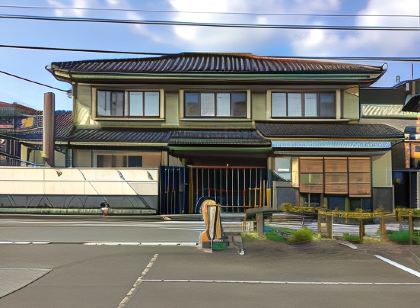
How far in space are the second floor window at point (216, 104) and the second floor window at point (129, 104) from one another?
5.18 feet

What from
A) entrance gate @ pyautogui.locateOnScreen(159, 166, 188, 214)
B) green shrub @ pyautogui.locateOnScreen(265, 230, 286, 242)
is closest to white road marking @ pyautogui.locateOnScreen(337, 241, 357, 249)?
green shrub @ pyautogui.locateOnScreen(265, 230, 286, 242)

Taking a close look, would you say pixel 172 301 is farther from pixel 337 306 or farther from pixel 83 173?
pixel 83 173

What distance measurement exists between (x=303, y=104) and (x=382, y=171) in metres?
4.80

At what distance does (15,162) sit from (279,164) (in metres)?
14.5

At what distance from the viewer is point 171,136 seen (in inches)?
926

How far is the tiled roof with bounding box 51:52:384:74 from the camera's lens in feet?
80.0

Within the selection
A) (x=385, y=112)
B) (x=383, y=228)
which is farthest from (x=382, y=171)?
(x=383, y=228)

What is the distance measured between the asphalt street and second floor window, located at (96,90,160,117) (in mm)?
12742

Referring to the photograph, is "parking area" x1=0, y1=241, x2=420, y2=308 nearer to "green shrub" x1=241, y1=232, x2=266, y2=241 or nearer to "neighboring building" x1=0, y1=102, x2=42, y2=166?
"green shrub" x1=241, y1=232, x2=266, y2=241

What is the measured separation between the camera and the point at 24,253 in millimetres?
11758

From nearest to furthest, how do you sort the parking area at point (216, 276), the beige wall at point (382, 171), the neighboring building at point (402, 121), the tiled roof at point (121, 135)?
the parking area at point (216, 276) → the tiled roof at point (121, 135) → the beige wall at point (382, 171) → the neighboring building at point (402, 121)

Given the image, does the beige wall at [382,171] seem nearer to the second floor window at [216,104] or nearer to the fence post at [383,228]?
the second floor window at [216,104]

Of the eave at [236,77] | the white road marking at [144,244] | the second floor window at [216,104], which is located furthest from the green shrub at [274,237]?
the second floor window at [216,104]

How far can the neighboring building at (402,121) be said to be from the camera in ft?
80.6
